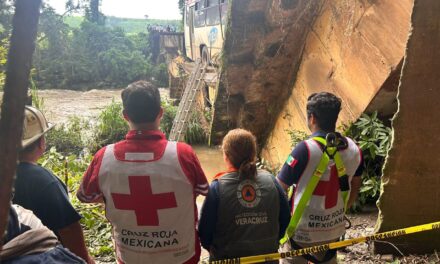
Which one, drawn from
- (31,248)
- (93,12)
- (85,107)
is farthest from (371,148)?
(93,12)

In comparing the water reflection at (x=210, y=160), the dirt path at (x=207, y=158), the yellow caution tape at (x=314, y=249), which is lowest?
the water reflection at (x=210, y=160)

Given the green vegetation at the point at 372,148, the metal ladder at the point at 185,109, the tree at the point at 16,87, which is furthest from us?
the metal ladder at the point at 185,109

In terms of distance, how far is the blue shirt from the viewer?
2.14 meters

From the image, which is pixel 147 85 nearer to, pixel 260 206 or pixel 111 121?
pixel 260 206

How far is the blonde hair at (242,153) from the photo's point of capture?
2.13m

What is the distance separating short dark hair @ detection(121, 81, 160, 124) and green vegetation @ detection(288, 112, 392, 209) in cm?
306

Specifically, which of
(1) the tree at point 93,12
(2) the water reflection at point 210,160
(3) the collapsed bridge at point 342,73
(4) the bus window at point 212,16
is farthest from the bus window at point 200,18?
(1) the tree at point 93,12

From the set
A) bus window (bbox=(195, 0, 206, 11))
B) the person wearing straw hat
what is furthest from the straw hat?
bus window (bbox=(195, 0, 206, 11))

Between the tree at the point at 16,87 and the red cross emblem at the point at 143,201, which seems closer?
the tree at the point at 16,87

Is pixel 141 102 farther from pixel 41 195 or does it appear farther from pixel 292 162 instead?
pixel 292 162

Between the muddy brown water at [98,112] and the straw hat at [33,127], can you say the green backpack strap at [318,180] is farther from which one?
the straw hat at [33,127]

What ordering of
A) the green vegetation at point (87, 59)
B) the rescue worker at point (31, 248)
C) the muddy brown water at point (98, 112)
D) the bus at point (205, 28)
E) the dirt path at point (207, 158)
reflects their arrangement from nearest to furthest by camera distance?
the rescue worker at point (31, 248) < the dirt path at point (207, 158) < the muddy brown water at point (98, 112) < the bus at point (205, 28) < the green vegetation at point (87, 59)

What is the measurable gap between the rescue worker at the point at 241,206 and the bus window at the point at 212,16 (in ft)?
34.0

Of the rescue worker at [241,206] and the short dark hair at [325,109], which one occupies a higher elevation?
the short dark hair at [325,109]
